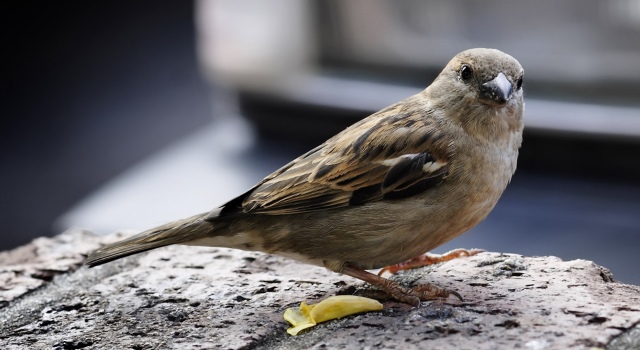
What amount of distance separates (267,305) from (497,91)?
990 millimetres

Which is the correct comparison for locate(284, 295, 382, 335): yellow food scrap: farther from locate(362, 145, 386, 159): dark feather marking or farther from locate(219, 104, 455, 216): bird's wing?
locate(362, 145, 386, 159): dark feather marking

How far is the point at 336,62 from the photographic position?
18.8ft

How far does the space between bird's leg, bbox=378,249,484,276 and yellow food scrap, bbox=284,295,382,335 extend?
49cm

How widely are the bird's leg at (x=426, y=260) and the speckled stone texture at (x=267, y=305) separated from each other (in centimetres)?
8

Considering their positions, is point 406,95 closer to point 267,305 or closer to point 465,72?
point 465,72

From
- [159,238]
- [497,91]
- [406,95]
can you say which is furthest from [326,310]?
[406,95]

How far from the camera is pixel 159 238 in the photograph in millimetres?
3166

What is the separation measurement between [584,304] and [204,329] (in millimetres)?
942

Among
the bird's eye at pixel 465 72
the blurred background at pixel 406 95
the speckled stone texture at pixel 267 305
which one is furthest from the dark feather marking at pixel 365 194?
the blurred background at pixel 406 95

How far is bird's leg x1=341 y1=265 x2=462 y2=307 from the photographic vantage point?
2.80m

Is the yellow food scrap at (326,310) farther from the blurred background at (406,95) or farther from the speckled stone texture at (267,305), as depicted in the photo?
the blurred background at (406,95)

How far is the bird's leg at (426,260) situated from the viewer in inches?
130

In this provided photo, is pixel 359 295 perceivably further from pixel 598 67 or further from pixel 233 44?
pixel 233 44

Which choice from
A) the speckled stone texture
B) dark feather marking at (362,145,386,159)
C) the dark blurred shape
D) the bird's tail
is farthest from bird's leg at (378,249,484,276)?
the dark blurred shape
